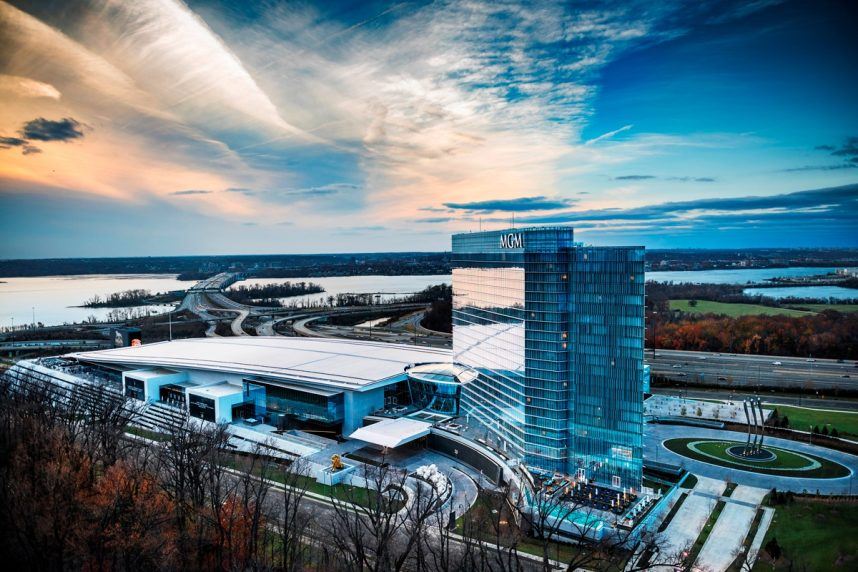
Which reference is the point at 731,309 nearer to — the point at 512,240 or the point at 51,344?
the point at 512,240

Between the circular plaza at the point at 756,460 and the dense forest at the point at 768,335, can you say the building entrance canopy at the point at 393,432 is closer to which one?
the circular plaza at the point at 756,460

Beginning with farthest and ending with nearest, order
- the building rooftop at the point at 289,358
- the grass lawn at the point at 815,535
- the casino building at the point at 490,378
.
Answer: the building rooftop at the point at 289,358, the casino building at the point at 490,378, the grass lawn at the point at 815,535

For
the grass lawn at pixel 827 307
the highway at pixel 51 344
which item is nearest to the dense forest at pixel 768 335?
the grass lawn at pixel 827 307

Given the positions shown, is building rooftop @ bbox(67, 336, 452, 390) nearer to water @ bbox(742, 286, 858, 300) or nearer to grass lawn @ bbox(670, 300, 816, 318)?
grass lawn @ bbox(670, 300, 816, 318)

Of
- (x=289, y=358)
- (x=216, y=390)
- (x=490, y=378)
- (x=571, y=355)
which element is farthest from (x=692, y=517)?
(x=216, y=390)

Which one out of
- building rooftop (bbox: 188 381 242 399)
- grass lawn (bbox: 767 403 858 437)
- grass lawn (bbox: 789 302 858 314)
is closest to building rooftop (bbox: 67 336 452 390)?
building rooftop (bbox: 188 381 242 399)
